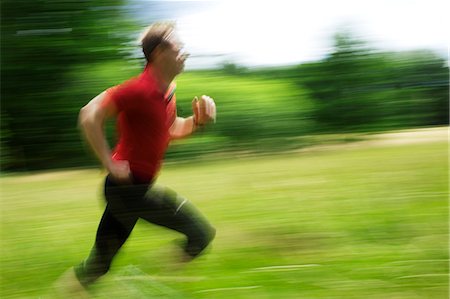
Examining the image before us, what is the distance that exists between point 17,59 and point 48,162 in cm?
147

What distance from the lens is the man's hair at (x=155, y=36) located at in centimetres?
297

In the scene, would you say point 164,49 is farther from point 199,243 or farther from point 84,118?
point 199,243

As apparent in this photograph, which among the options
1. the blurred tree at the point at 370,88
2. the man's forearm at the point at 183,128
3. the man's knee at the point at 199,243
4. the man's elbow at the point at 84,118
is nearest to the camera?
the man's elbow at the point at 84,118

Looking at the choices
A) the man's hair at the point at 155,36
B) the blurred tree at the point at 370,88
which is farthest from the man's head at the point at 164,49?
the blurred tree at the point at 370,88

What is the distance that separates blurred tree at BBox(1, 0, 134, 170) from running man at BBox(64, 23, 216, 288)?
238 inches

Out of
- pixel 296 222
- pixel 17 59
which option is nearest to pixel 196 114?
pixel 296 222

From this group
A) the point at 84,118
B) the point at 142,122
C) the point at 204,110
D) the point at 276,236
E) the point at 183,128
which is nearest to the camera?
the point at 84,118

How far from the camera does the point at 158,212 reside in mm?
3006

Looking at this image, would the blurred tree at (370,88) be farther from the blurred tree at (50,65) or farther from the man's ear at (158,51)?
the man's ear at (158,51)

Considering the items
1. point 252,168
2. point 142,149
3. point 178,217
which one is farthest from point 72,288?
point 252,168

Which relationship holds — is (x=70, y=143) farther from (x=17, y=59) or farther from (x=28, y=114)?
(x=17, y=59)

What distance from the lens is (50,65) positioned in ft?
29.2

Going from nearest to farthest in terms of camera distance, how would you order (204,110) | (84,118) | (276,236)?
(84,118) → (204,110) → (276,236)

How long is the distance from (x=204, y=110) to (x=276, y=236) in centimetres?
160
